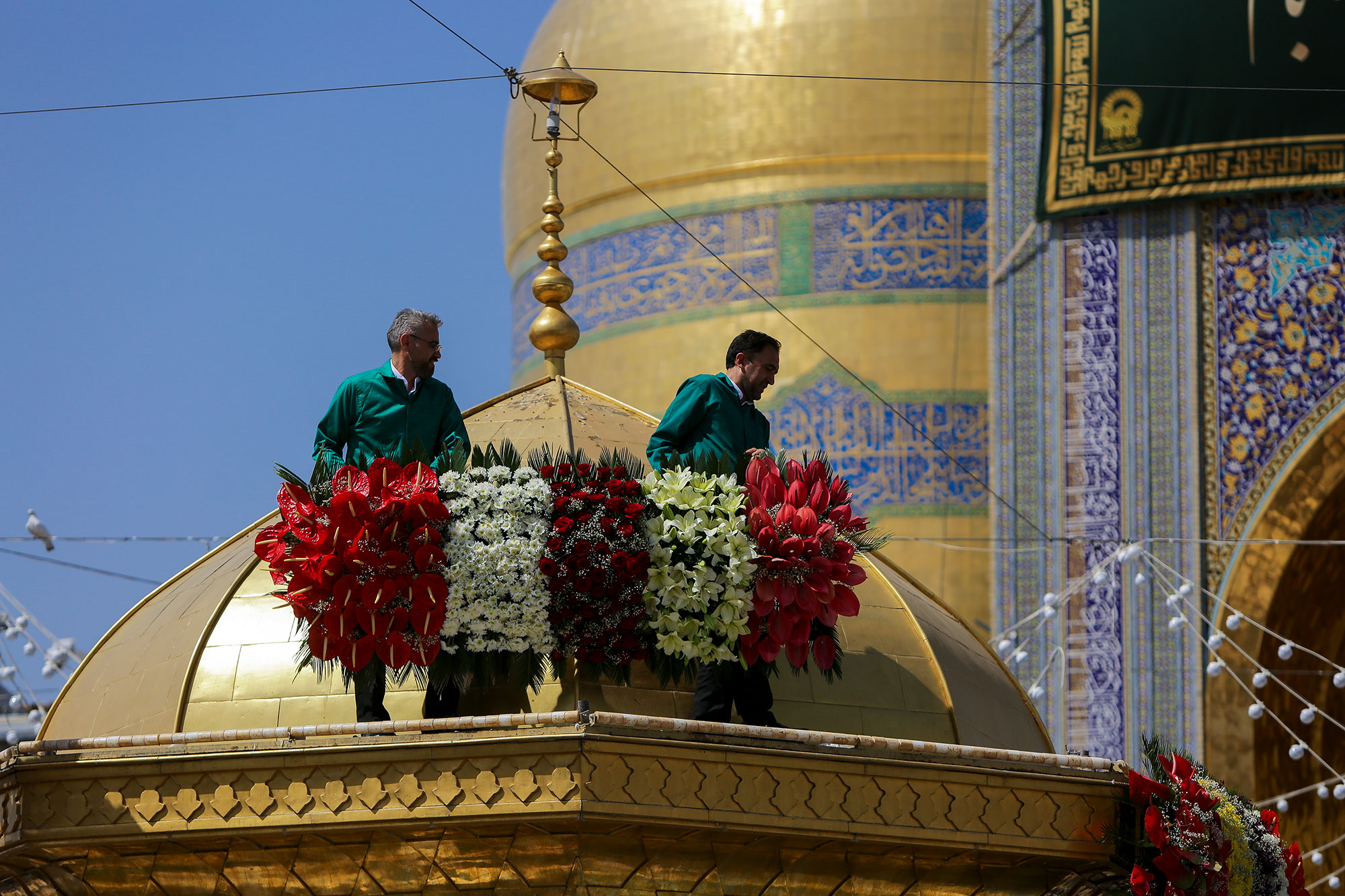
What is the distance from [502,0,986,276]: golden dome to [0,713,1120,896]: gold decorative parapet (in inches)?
381

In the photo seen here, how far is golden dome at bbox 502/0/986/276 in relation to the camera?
47.0 ft

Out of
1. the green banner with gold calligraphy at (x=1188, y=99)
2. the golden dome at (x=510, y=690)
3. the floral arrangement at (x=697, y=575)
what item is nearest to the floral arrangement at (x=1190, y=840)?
the golden dome at (x=510, y=690)

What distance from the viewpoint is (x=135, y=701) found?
5809 mm

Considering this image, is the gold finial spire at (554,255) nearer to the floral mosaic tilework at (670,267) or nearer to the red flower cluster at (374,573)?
the red flower cluster at (374,573)

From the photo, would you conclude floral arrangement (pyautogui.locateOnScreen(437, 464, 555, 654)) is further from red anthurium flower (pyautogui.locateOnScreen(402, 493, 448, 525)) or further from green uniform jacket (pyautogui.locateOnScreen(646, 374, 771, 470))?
green uniform jacket (pyautogui.locateOnScreen(646, 374, 771, 470))

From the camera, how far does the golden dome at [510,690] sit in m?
5.37

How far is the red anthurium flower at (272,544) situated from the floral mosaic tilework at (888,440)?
8.60 meters

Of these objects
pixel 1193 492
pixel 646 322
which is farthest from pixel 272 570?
pixel 646 322

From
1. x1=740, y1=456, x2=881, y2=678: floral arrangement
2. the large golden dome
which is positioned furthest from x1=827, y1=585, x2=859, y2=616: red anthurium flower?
the large golden dome

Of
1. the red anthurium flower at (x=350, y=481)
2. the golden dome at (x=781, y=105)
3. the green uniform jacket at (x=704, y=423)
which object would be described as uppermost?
the golden dome at (x=781, y=105)

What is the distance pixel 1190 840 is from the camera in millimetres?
4965

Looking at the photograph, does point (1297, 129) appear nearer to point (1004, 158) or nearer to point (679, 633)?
point (1004, 158)

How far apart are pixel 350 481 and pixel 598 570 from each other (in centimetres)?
60

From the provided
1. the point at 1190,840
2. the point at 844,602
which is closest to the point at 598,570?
the point at 844,602
